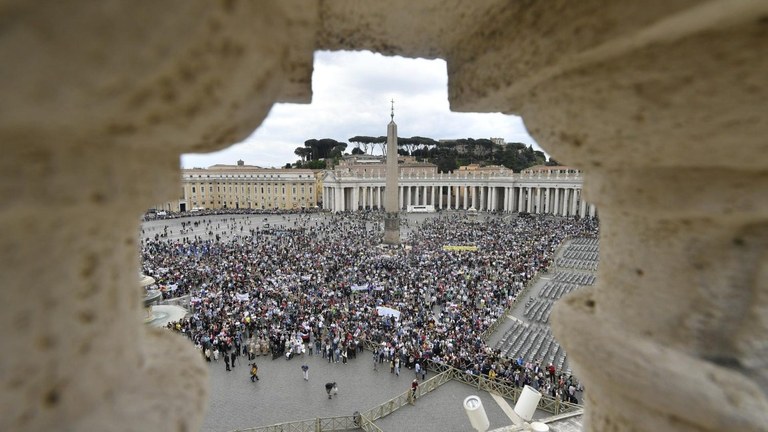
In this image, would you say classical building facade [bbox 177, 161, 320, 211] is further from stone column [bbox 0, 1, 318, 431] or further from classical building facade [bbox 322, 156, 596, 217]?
stone column [bbox 0, 1, 318, 431]

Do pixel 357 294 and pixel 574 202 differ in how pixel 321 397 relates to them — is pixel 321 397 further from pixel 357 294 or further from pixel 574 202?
pixel 574 202

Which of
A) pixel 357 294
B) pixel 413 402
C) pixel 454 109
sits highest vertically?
pixel 454 109

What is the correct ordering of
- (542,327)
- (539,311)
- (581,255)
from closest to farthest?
(542,327) < (539,311) < (581,255)

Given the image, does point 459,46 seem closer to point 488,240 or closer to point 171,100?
point 171,100

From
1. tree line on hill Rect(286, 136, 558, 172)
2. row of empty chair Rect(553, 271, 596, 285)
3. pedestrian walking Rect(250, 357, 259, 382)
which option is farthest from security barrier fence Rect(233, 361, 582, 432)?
tree line on hill Rect(286, 136, 558, 172)

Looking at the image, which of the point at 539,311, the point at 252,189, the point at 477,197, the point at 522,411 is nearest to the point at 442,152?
the point at 477,197

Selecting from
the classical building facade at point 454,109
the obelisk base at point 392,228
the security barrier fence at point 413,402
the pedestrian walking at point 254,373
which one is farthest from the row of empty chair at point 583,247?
the classical building facade at point 454,109
